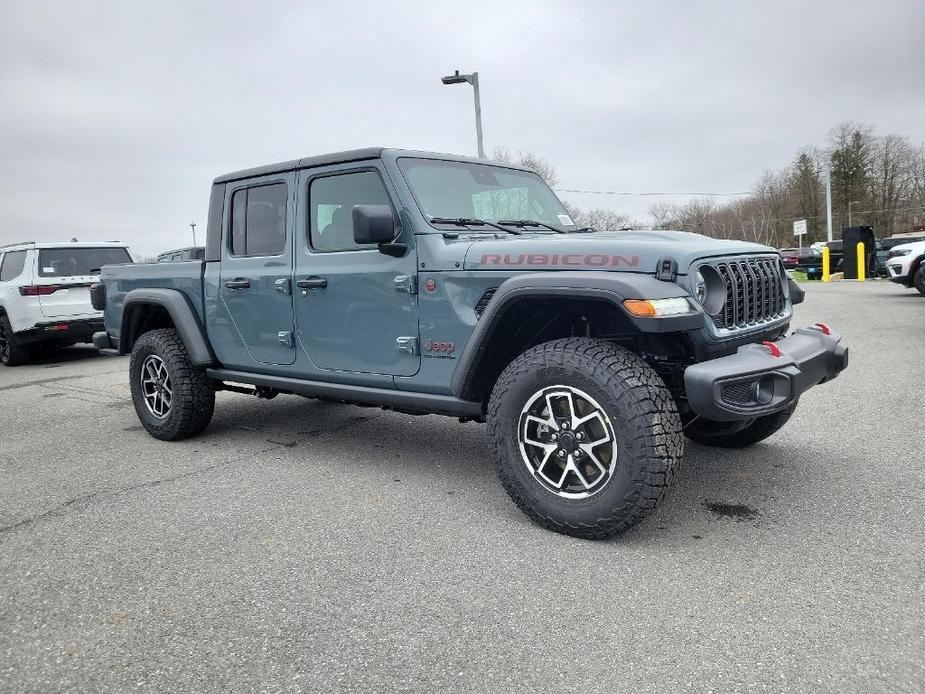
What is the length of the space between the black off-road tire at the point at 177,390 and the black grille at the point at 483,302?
2.59 meters

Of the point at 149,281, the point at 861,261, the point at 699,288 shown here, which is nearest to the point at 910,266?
the point at 861,261

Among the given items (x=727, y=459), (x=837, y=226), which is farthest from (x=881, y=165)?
(x=727, y=459)

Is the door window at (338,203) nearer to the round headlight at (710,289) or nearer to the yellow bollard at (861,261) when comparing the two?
the round headlight at (710,289)

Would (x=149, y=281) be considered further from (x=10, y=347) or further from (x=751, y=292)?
(x=10, y=347)

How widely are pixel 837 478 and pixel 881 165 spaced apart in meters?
61.4

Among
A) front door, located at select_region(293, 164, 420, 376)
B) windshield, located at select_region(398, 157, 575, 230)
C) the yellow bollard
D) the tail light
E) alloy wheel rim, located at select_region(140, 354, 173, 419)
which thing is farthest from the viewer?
the yellow bollard

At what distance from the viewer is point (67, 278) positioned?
33.5 ft

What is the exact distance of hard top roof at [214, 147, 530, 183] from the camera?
400 cm

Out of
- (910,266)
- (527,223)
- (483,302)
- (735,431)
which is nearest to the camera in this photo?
(483,302)

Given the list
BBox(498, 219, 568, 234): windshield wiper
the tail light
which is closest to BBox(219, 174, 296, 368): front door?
BBox(498, 219, 568, 234): windshield wiper

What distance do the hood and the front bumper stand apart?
446mm

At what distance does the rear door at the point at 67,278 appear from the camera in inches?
395

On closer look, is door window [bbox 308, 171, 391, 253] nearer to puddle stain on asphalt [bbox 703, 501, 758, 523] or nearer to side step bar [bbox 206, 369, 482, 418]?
side step bar [bbox 206, 369, 482, 418]

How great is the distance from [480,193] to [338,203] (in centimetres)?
84
